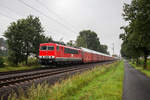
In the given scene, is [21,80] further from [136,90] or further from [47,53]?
[47,53]

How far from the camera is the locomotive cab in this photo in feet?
65.5

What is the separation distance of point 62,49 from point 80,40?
63007mm

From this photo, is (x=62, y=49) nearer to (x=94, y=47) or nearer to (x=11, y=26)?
(x=11, y=26)

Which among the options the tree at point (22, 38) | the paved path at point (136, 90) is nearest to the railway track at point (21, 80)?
the paved path at point (136, 90)

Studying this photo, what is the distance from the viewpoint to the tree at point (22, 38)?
62.0 feet

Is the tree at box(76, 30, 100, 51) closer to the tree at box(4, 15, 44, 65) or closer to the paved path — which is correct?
the tree at box(4, 15, 44, 65)

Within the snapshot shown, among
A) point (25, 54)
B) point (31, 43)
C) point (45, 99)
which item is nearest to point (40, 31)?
point (31, 43)

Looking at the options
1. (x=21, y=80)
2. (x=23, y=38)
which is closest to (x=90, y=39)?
(x=23, y=38)

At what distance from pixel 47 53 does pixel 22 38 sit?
4.02 m

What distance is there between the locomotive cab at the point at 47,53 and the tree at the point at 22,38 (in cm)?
159

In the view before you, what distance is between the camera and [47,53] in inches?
805

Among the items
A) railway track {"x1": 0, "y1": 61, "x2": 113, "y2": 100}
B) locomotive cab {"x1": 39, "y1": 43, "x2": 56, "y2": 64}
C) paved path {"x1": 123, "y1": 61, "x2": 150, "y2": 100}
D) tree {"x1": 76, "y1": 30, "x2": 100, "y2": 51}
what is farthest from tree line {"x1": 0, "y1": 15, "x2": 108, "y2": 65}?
tree {"x1": 76, "y1": 30, "x2": 100, "y2": 51}

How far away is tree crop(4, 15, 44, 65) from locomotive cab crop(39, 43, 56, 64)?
1593 mm

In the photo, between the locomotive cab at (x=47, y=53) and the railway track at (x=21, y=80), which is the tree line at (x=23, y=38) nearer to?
the locomotive cab at (x=47, y=53)
